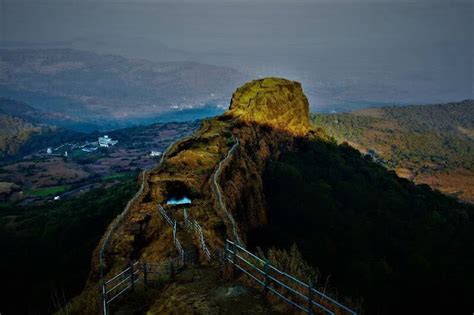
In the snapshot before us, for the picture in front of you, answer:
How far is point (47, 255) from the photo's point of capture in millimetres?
56812

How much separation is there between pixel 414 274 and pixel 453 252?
→ 1531 cm

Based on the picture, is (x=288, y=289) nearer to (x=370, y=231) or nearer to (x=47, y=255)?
(x=370, y=231)

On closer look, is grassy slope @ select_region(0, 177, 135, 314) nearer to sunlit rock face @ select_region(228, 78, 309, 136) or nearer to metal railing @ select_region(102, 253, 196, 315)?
metal railing @ select_region(102, 253, 196, 315)

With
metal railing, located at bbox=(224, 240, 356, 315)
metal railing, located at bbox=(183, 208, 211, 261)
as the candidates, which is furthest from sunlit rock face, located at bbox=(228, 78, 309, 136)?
metal railing, located at bbox=(224, 240, 356, 315)

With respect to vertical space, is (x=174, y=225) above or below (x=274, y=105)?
below

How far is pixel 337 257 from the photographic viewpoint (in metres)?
44.2

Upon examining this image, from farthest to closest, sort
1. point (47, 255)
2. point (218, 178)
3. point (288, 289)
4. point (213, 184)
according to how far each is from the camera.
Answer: point (47, 255) < point (218, 178) < point (213, 184) < point (288, 289)

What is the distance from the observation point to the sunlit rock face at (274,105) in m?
66.4

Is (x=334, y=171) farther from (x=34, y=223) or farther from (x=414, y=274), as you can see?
(x=34, y=223)

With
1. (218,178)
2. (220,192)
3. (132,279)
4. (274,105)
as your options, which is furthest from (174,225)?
(274,105)

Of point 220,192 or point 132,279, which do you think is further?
point 220,192

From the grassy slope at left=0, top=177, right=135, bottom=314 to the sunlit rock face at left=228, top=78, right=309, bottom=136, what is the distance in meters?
21.7

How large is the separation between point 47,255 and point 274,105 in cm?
3772

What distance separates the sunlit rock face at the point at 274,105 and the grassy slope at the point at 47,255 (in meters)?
21.7
